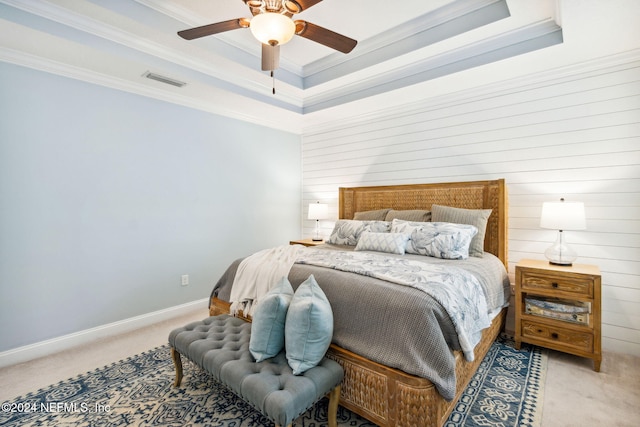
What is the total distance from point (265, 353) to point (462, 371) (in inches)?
46.7

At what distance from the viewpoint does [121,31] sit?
242cm

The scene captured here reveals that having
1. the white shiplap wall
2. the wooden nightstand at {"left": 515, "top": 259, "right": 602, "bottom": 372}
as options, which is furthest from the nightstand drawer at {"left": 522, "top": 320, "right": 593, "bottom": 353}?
the white shiplap wall

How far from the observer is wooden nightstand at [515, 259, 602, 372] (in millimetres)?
2266

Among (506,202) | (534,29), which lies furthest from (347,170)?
(534,29)

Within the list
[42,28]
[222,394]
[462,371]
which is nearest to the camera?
[462,371]

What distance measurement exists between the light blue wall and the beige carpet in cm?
29

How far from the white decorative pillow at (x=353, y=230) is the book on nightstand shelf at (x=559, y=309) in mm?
1431

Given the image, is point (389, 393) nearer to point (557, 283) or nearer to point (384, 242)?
point (384, 242)

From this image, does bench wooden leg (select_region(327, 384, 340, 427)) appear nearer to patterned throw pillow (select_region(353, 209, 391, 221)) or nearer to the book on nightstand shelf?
the book on nightstand shelf

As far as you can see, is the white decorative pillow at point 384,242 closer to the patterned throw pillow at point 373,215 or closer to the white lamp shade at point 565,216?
the patterned throw pillow at point 373,215

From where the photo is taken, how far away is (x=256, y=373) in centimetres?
155

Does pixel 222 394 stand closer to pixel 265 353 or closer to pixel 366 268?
pixel 265 353

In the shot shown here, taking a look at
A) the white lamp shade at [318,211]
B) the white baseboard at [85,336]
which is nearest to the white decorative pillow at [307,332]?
the white baseboard at [85,336]

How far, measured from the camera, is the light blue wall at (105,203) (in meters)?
2.45
